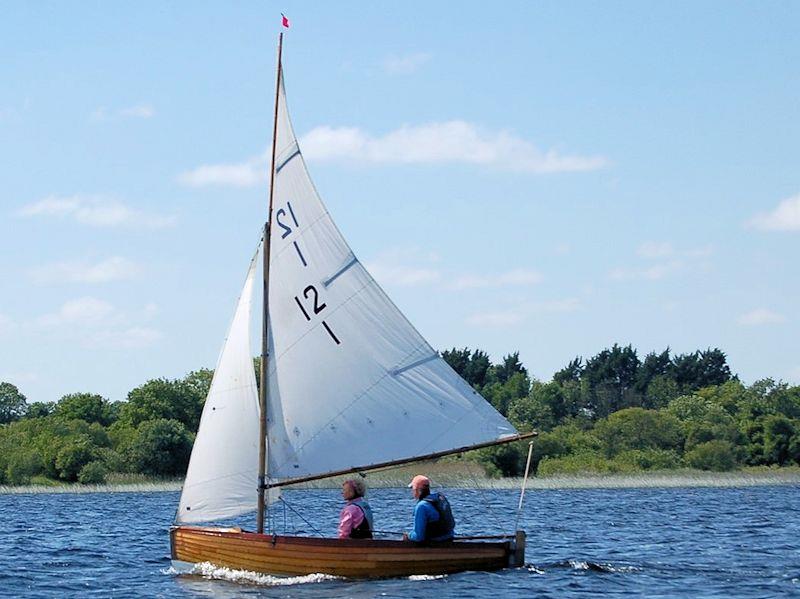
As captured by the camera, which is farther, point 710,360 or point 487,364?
point 487,364

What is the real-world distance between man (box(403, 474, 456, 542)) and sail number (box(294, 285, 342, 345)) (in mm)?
3042

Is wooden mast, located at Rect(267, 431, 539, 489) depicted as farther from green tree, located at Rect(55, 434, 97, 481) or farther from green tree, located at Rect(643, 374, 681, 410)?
green tree, located at Rect(643, 374, 681, 410)

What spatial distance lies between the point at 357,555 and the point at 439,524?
4.95ft

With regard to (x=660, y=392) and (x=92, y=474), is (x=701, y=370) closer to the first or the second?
(x=660, y=392)

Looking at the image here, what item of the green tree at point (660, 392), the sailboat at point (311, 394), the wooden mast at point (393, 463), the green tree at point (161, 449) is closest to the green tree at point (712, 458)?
the green tree at point (161, 449)

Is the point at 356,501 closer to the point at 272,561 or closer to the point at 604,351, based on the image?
the point at 272,561

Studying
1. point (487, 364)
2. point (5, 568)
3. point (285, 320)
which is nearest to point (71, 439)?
point (5, 568)

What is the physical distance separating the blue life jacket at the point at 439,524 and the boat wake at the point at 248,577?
5.80 ft

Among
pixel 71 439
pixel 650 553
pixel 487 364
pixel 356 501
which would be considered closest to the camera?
pixel 356 501

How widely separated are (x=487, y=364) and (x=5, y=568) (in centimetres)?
12068

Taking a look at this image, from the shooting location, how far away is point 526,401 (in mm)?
116250

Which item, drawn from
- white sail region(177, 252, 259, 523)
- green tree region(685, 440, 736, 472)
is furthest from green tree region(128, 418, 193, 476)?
white sail region(177, 252, 259, 523)

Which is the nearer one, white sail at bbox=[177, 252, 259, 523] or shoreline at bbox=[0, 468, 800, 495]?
white sail at bbox=[177, 252, 259, 523]

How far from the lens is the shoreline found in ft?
218
